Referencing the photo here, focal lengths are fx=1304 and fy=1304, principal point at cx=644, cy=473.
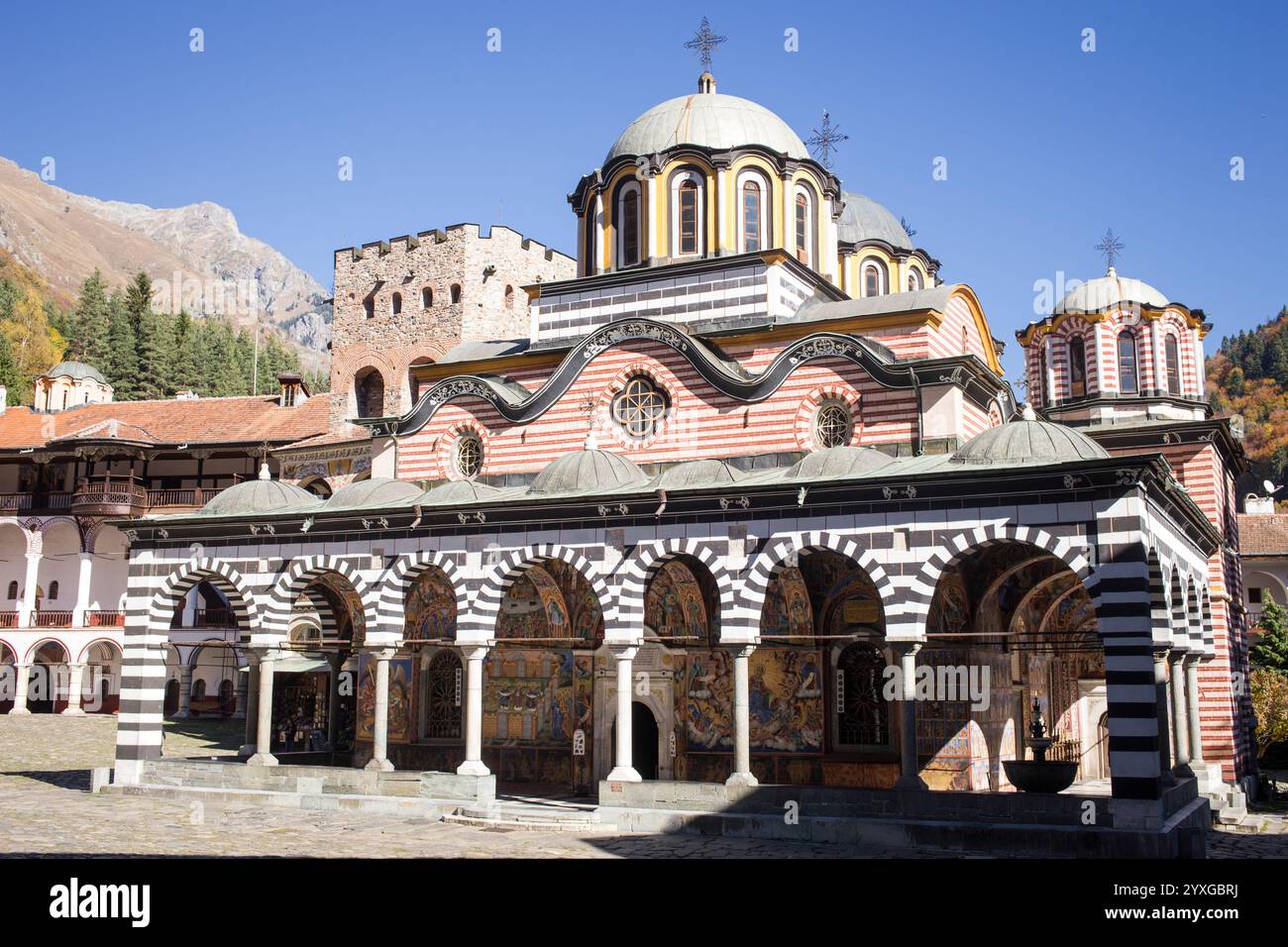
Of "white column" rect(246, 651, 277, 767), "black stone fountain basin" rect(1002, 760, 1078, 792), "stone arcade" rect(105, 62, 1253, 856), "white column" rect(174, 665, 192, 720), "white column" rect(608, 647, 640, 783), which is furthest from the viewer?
"white column" rect(174, 665, 192, 720)

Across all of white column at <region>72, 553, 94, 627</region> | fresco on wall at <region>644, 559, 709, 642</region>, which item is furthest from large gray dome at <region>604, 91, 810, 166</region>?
white column at <region>72, 553, 94, 627</region>

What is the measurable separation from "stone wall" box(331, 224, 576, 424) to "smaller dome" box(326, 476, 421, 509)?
17.5 metres

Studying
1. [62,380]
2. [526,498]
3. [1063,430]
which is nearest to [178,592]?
[526,498]

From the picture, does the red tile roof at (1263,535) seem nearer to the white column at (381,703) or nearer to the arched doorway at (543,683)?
the arched doorway at (543,683)

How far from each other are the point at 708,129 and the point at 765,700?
1078cm

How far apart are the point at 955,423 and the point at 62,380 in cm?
3860

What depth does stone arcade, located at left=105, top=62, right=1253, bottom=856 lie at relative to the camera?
1605 cm

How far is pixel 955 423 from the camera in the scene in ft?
65.1

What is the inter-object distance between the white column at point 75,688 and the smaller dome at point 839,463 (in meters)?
27.0

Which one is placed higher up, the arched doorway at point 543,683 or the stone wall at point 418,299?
the stone wall at point 418,299

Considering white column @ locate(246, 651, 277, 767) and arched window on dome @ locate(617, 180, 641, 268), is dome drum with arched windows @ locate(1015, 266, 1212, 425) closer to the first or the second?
arched window on dome @ locate(617, 180, 641, 268)

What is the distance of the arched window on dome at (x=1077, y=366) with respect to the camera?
1117 inches

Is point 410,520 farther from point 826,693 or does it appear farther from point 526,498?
point 826,693

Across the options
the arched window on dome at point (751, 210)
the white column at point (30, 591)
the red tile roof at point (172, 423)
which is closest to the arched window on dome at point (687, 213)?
the arched window on dome at point (751, 210)
